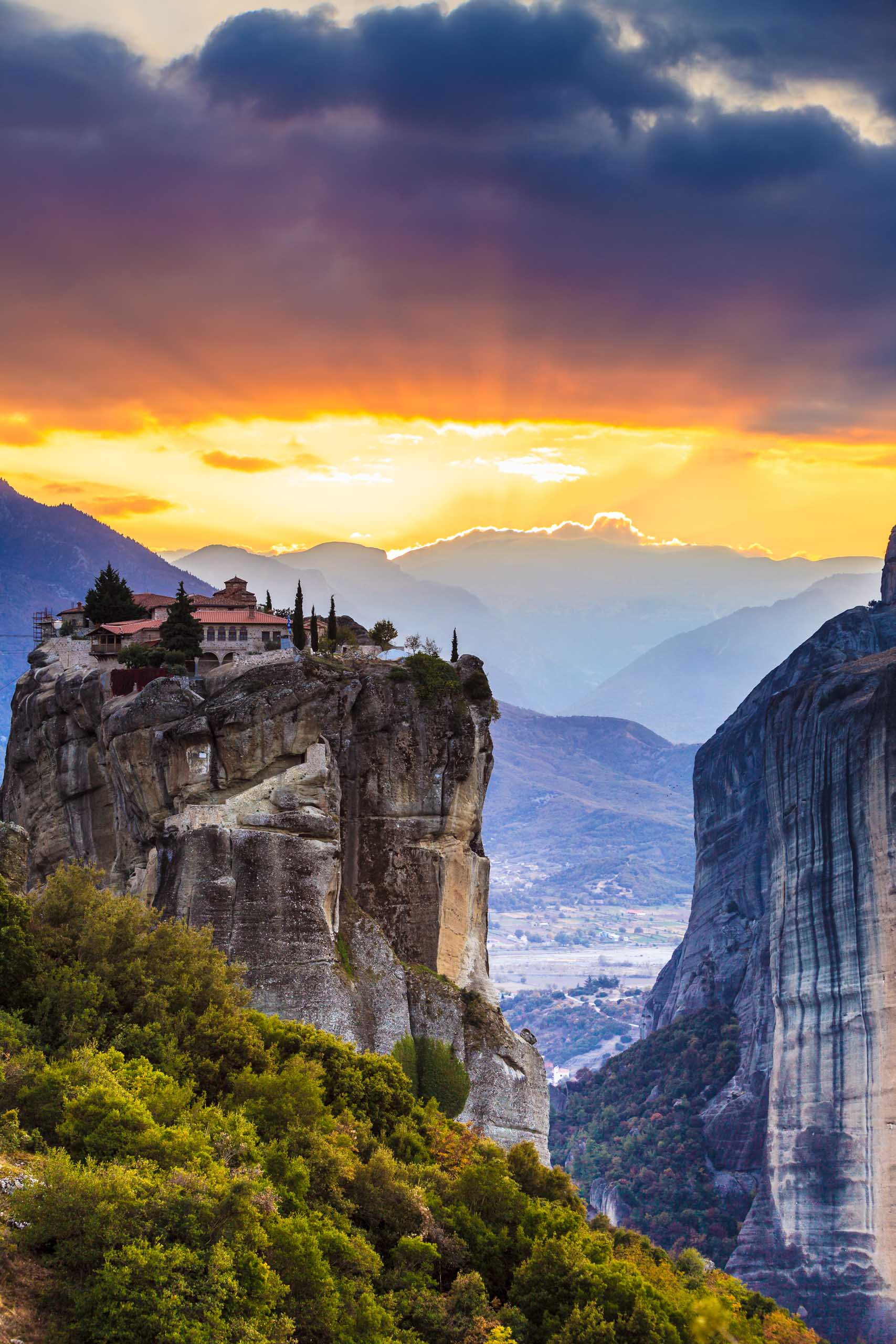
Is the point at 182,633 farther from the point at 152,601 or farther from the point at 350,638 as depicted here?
the point at 152,601

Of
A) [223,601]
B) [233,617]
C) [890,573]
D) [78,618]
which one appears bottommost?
[233,617]

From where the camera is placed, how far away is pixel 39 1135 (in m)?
24.1

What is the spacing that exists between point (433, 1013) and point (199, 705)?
13.5 metres

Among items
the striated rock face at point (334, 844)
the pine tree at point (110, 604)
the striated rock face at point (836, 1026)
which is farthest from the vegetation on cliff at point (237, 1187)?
the striated rock face at point (836, 1026)

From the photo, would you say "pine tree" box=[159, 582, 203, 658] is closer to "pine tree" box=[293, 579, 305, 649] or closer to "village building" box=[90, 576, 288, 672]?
"village building" box=[90, 576, 288, 672]

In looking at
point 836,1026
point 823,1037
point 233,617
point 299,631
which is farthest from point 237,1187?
point 823,1037

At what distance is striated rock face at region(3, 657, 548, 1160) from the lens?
40.3 metres

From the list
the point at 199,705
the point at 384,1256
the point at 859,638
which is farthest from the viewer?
the point at 859,638

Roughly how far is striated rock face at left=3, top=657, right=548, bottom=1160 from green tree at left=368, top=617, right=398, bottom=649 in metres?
8.64

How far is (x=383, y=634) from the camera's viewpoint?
195ft

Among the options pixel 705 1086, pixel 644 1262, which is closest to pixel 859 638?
pixel 705 1086

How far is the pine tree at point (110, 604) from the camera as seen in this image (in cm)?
6681

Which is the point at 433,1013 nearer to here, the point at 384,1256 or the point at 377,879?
the point at 377,879

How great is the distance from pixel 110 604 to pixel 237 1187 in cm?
4795
